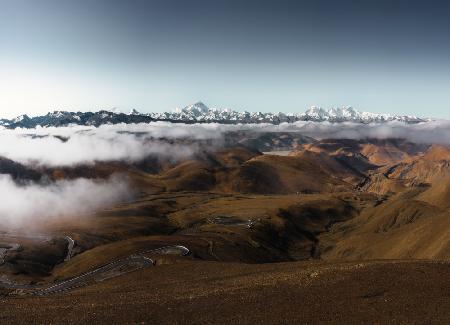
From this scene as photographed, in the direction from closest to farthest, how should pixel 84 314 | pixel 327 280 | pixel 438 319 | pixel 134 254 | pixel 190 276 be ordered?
pixel 438 319 < pixel 84 314 < pixel 327 280 < pixel 190 276 < pixel 134 254

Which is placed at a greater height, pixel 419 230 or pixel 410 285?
pixel 410 285

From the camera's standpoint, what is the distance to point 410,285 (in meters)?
57.4

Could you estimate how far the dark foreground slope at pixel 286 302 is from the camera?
49.2 metres

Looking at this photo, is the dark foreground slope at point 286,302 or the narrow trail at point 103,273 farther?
the narrow trail at point 103,273

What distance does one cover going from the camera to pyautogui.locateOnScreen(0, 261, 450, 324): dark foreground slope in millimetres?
49219

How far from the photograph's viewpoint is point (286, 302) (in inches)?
2120

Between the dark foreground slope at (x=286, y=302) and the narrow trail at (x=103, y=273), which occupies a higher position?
the dark foreground slope at (x=286, y=302)

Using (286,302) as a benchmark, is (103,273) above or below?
below

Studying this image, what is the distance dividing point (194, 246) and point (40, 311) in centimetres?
11157

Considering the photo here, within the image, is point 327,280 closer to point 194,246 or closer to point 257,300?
point 257,300

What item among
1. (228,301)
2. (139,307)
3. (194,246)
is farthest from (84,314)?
(194,246)

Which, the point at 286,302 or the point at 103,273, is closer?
the point at 286,302

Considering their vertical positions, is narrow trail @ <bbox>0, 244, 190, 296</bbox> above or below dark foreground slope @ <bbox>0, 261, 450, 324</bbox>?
below

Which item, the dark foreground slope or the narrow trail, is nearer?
the dark foreground slope
